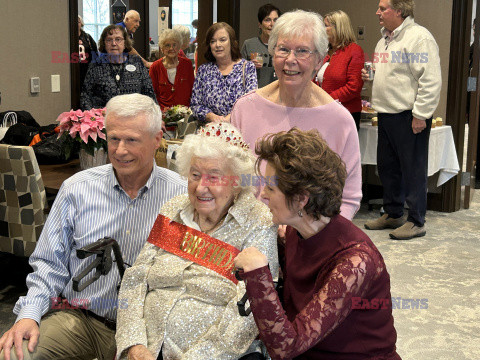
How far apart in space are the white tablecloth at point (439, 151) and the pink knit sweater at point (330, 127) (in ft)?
10.8

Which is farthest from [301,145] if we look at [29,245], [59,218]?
[29,245]

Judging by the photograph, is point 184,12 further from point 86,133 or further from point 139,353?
point 139,353

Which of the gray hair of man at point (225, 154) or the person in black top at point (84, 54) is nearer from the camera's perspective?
the gray hair of man at point (225, 154)

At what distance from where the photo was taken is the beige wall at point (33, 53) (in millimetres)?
4527

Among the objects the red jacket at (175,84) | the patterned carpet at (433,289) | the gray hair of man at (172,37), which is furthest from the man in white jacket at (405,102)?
the gray hair of man at (172,37)

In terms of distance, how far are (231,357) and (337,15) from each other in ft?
13.1

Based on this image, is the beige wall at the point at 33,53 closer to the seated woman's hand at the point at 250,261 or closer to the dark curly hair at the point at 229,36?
the dark curly hair at the point at 229,36

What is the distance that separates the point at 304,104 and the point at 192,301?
86 cm

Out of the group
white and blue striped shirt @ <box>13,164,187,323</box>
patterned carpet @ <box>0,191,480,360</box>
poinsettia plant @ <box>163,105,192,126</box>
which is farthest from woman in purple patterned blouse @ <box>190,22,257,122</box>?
white and blue striped shirt @ <box>13,164,187,323</box>

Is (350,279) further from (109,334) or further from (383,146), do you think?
(383,146)

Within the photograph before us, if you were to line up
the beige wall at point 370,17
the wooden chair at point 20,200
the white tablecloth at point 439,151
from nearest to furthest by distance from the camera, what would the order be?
the wooden chair at point 20,200
the white tablecloth at point 439,151
the beige wall at point 370,17

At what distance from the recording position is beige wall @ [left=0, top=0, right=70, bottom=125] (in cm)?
453

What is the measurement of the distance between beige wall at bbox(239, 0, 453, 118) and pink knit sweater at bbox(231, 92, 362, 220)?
3859 millimetres

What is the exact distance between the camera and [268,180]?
175 cm
